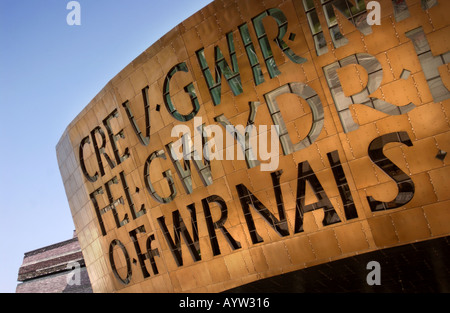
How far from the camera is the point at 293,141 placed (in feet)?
54.5

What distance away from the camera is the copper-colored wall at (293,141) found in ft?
48.4

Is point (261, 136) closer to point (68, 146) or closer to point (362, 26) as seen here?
point (362, 26)

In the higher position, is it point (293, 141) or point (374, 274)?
point (293, 141)

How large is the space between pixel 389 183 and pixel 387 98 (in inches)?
107

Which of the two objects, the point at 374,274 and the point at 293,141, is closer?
the point at 293,141

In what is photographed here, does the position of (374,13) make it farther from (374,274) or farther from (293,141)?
(374,274)

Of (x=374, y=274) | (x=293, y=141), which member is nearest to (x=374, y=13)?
(x=293, y=141)

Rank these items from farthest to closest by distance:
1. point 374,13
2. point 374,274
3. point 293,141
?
1. point 374,274
2. point 293,141
3. point 374,13

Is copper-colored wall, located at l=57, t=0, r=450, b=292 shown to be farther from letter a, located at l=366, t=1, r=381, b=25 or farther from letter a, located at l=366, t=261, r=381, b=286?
letter a, located at l=366, t=261, r=381, b=286

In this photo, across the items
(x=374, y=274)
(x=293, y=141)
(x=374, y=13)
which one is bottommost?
(x=374, y=274)

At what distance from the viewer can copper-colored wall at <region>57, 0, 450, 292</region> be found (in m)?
14.7

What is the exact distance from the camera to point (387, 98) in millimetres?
15078
